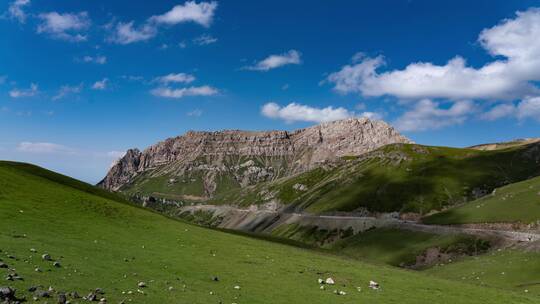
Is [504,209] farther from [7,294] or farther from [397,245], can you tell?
[7,294]

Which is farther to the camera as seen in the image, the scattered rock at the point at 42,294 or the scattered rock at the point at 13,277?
the scattered rock at the point at 13,277

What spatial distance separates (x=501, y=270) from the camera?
229 ft

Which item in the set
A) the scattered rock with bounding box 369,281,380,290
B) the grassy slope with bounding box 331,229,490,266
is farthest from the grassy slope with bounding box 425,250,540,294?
the scattered rock with bounding box 369,281,380,290

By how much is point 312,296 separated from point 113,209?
3454 centimetres

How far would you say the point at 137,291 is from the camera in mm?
24234

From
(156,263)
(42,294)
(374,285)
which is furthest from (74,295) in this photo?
(374,285)

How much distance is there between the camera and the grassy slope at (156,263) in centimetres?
2594

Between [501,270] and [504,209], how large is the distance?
→ 2653 inches

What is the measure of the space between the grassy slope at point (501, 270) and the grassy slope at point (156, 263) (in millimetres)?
28931

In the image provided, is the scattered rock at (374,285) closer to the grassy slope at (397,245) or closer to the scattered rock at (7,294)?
the scattered rock at (7,294)

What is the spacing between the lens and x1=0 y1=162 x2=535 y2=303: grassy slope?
85.1ft

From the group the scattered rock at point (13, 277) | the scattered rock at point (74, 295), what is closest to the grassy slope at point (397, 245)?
the scattered rock at point (74, 295)

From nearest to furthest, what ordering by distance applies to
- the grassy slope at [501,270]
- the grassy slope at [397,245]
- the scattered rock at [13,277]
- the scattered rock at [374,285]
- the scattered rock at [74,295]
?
the scattered rock at [74,295]
the scattered rock at [13,277]
the scattered rock at [374,285]
the grassy slope at [501,270]
the grassy slope at [397,245]

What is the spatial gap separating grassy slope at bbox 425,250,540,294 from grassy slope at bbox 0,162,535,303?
2893cm
